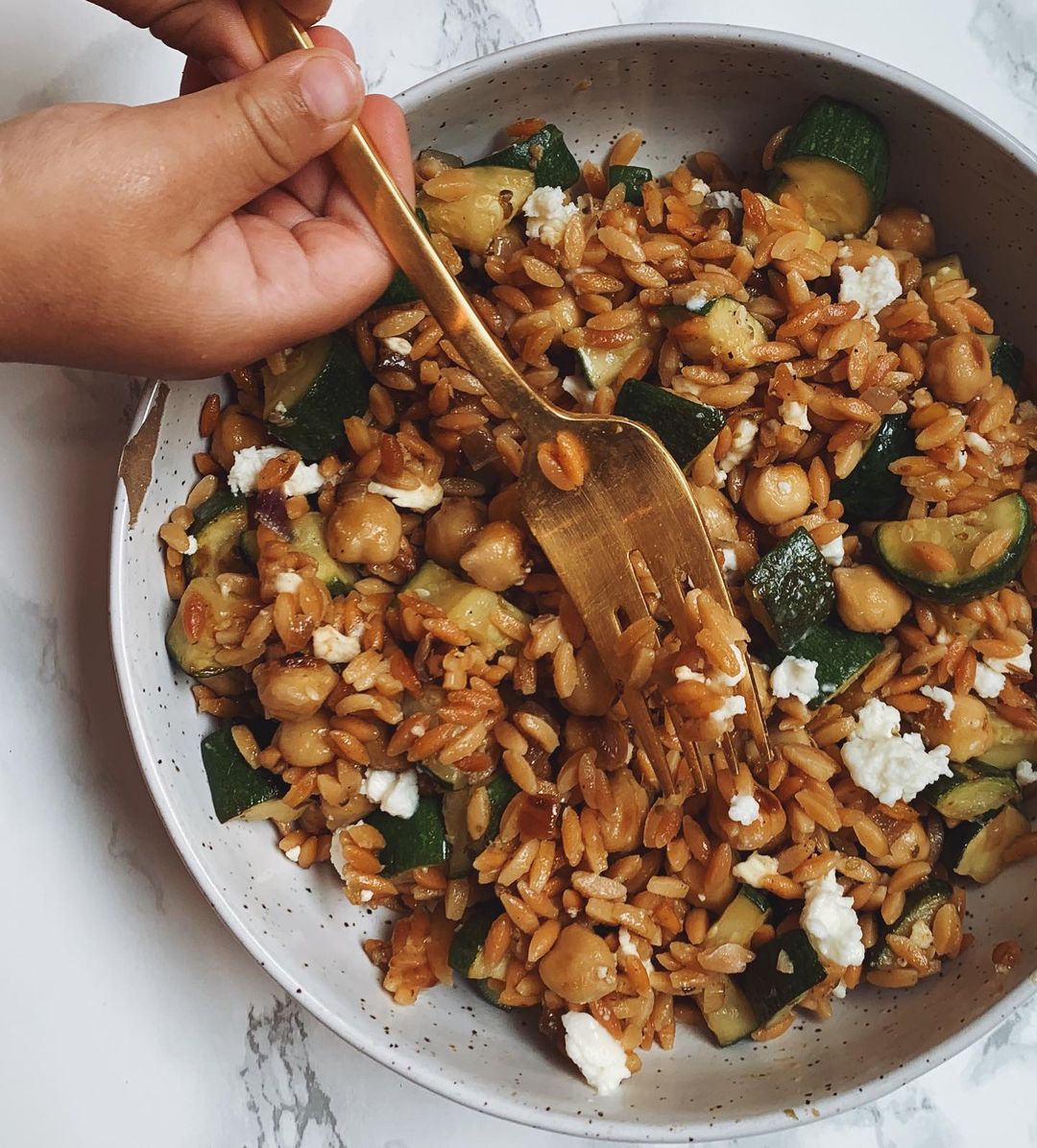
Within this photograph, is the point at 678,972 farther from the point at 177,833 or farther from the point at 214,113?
the point at 214,113

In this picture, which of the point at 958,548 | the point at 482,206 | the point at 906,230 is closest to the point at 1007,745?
the point at 958,548

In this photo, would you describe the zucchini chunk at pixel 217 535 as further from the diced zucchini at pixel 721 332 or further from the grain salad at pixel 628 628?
the diced zucchini at pixel 721 332

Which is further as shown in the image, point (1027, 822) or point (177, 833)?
point (1027, 822)

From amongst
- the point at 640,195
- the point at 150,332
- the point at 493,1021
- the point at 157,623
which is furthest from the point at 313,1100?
the point at 640,195

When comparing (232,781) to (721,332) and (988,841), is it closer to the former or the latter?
(721,332)

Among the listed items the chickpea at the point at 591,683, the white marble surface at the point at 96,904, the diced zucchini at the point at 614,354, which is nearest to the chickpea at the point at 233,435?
the white marble surface at the point at 96,904
